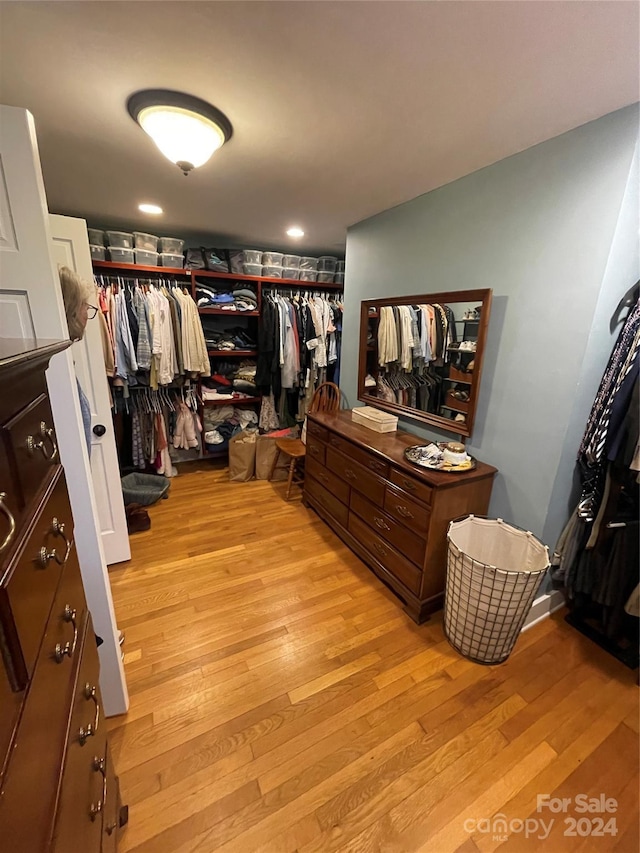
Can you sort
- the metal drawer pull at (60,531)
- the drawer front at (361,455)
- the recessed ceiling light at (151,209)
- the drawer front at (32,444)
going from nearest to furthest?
the drawer front at (32,444) < the metal drawer pull at (60,531) < the drawer front at (361,455) < the recessed ceiling light at (151,209)

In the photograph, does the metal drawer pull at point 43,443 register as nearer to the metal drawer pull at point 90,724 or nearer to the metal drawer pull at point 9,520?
the metal drawer pull at point 9,520

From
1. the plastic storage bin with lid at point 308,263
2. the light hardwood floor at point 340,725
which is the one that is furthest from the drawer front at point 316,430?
the plastic storage bin with lid at point 308,263

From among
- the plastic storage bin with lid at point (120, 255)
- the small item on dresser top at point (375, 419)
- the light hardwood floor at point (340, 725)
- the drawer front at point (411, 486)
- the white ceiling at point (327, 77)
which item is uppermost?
the white ceiling at point (327, 77)

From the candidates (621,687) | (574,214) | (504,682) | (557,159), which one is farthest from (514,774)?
(557,159)

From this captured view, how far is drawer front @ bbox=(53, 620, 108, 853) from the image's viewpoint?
60 cm

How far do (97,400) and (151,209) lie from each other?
1.63m

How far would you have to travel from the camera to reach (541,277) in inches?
64.5

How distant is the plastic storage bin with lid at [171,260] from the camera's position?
124 inches

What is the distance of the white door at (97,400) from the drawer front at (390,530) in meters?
1.52

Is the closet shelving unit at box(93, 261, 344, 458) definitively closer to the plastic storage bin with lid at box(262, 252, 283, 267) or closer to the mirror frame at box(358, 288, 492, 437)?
the plastic storage bin with lid at box(262, 252, 283, 267)

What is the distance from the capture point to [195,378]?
3355 millimetres

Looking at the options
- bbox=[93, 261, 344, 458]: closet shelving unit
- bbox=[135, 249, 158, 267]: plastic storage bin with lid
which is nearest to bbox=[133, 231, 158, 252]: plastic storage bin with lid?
bbox=[135, 249, 158, 267]: plastic storage bin with lid

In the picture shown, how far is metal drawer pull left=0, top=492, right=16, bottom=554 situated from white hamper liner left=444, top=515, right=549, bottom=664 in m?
1.61

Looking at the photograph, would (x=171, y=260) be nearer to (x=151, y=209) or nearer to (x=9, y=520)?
(x=151, y=209)
